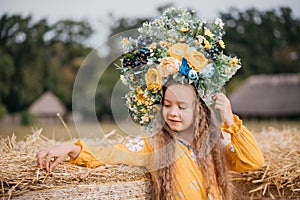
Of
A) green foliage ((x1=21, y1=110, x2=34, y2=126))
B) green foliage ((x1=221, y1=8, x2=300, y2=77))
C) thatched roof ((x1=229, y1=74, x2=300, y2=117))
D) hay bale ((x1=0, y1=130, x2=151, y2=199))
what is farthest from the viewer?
green foliage ((x1=221, y1=8, x2=300, y2=77))

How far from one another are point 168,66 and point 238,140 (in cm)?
52

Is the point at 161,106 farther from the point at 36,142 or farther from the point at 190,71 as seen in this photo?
the point at 36,142

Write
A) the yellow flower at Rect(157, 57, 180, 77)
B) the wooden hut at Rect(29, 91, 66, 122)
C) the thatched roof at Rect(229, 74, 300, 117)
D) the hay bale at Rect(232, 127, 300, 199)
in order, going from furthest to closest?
the thatched roof at Rect(229, 74, 300, 117), the wooden hut at Rect(29, 91, 66, 122), the hay bale at Rect(232, 127, 300, 199), the yellow flower at Rect(157, 57, 180, 77)

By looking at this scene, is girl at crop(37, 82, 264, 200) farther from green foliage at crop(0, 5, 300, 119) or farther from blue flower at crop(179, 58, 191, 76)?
green foliage at crop(0, 5, 300, 119)

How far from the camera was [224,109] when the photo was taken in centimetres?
192

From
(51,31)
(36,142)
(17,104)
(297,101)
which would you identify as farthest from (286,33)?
(36,142)

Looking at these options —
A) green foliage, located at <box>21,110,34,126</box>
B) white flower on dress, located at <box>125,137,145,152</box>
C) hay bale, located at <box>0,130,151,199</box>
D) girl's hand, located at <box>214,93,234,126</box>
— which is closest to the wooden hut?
green foliage, located at <box>21,110,34,126</box>

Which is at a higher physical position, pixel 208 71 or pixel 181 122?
pixel 208 71

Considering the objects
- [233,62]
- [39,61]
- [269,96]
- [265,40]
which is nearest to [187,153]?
[233,62]

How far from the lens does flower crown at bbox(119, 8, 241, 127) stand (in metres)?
1.91

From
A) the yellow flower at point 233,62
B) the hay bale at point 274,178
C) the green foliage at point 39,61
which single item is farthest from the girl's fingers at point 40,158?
the green foliage at point 39,61

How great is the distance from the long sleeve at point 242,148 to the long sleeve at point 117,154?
432mm

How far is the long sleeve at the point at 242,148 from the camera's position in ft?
6.40

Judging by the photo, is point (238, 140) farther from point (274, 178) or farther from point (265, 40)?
point (265, 40)
